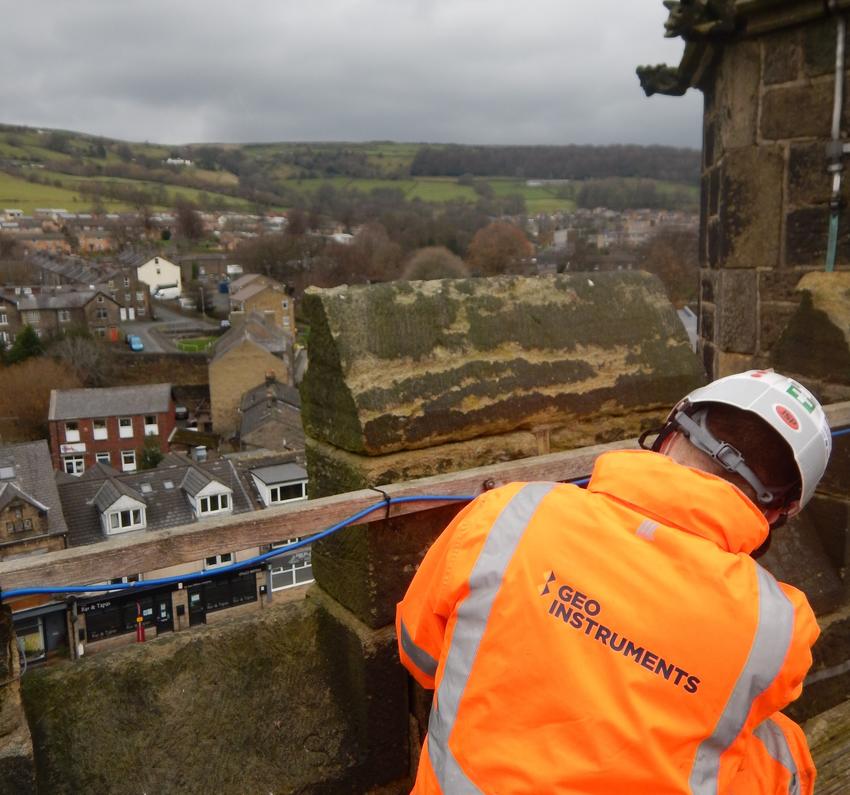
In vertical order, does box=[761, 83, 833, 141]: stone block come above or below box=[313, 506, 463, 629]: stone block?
above

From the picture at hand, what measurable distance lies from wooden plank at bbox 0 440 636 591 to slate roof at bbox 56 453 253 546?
24452 mm

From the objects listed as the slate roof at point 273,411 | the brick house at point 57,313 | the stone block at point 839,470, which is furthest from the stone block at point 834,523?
the brick house at point 57,313

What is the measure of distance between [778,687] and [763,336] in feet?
10.1

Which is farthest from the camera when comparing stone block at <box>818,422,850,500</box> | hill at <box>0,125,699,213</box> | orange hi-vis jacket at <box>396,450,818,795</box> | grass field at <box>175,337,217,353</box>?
hill at <box>0,125,699,213</box>

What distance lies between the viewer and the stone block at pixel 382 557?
7.50 feet

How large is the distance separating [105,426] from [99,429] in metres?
0.34

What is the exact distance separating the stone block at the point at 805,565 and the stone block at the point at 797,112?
184 cm

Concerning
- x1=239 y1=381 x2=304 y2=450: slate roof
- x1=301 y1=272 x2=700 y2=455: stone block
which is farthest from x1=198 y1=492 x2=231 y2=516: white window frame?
x1=301 y1=272 x2=700 y2=455: stone block

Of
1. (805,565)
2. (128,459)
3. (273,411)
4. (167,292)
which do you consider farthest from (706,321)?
(167,292)

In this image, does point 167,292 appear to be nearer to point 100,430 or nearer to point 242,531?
point 100,430

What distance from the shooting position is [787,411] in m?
1.69

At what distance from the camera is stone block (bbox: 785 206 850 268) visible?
374 centimetres

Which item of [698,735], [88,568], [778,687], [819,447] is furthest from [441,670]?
[819,447]

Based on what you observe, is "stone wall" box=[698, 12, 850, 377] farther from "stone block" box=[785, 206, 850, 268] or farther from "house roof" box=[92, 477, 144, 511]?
"house roof" box=[92, 477, 144, 511]
